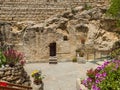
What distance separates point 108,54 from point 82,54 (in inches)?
91.0

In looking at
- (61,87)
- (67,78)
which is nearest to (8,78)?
(61,87)

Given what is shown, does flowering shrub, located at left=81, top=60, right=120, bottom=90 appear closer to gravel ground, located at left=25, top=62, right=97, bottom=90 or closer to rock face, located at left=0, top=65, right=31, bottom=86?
gravel ground, located at left=25, top=62, right=97, bottom=90

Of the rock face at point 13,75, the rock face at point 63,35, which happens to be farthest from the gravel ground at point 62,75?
the rock face at point 63,35

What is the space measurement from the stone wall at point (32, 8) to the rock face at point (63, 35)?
1.48 meters

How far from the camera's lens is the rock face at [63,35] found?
2316 cm

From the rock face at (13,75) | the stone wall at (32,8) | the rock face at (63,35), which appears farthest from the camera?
the stone wall at (32,8)

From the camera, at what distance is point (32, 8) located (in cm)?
2711

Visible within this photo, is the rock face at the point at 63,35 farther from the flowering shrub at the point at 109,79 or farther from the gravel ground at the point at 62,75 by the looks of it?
the flowering shrub at the point at 109,79

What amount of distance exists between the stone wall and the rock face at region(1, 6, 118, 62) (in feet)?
4.86

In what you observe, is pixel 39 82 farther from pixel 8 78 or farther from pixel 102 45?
pixel 102 45

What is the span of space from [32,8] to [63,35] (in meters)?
5.44

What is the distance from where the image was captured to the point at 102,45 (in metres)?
23.1

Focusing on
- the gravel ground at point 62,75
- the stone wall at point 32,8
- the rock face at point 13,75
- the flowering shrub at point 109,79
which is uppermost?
the stone wall at point 32,8

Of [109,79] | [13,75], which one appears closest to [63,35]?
[13,75]
